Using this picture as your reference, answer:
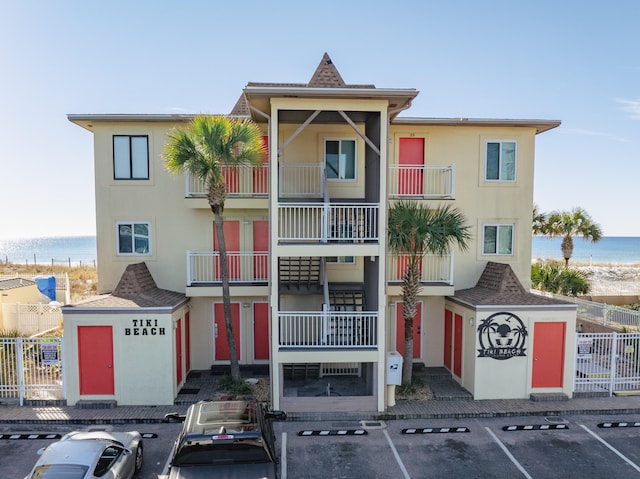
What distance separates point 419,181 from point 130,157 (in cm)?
1048

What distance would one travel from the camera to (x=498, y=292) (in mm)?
13398

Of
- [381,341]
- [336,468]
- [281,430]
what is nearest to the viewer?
[336,468]

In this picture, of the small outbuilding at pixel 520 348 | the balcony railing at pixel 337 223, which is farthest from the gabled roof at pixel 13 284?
the small outbuilding at pixel 520 348

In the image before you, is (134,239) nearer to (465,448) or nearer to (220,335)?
(220,335)

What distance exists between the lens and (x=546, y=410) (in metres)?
11.6

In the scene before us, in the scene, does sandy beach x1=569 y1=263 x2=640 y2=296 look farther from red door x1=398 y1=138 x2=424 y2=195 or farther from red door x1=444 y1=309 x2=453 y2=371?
red door x1=398 y1=138 x2=424 y2=195

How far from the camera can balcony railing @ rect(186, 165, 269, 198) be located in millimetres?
13867

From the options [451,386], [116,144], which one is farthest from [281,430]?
[116,144]

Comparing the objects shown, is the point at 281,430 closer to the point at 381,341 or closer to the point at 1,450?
the point at 381,341

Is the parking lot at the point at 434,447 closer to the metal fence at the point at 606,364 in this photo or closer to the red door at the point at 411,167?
the metal fence at the point at 606,364

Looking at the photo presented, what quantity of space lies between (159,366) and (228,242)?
192 inches

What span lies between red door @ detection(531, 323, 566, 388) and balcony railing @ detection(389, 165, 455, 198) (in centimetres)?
545

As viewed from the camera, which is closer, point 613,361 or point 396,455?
point 396,455

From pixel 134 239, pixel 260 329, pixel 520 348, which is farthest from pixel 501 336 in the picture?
pixel 134 239
